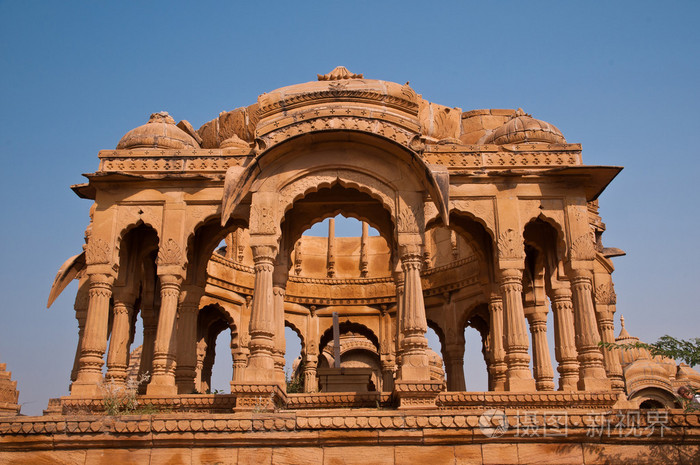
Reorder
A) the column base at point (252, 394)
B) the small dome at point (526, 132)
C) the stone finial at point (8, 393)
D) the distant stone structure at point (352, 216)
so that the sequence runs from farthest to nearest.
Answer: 1. the stone finial at point (8, 393)
2. the small dome at point (526, 132)
3. the distant stone structure at point (352, 216)
4. the column base at point (252, 394)

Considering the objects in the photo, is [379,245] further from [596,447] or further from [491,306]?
[596,447]

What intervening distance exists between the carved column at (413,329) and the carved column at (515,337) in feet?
8.05

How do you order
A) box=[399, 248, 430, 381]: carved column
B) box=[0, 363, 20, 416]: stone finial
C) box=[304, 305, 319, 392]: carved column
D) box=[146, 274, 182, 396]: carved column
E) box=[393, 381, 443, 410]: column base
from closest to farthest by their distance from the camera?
1. box=[393, 381, 443, 410]: column base
2. box=[399, 248, 430, 381]: carved column
3. box=[146, 274, 182, 396]: carved column
4. box=[0, 363, 20, 416]: stone finial
5. box=[304, 305, 319, 392]: carved column

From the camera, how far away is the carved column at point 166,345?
49.3ft

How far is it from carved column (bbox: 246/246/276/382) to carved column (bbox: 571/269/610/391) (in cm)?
647

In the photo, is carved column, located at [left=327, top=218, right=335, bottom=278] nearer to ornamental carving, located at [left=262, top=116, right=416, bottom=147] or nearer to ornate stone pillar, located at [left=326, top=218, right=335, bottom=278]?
ornate stone pillar, located at [left=326, top=218, right=335, bottom=278]

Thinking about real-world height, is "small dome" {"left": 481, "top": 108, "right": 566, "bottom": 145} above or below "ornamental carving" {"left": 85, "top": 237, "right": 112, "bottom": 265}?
above

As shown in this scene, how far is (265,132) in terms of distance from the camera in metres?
15.1

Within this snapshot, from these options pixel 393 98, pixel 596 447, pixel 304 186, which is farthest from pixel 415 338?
pixel 393 98

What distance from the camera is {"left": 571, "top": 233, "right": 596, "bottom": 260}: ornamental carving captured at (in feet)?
51.3

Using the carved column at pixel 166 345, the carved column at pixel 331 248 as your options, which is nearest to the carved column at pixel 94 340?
the carved column at pixel 166 345

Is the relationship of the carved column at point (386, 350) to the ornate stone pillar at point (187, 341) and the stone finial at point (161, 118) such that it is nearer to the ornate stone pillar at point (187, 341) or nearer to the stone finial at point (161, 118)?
the ornate stone pillar at point (187, 341)

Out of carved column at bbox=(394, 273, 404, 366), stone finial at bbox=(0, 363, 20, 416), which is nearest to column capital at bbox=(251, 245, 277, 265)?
carved column at bbox=(394, 273, 404, 366)

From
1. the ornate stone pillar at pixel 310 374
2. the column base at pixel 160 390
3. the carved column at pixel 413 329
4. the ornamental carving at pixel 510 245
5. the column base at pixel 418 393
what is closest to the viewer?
the column base at pixel 418 393
